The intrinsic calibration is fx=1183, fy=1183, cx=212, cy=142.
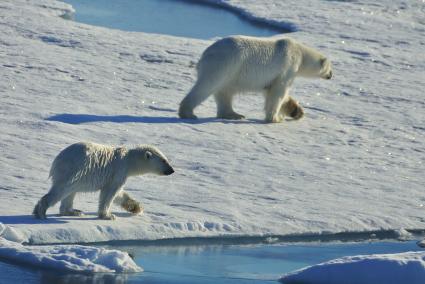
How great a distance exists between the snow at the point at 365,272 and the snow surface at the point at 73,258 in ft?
3.81

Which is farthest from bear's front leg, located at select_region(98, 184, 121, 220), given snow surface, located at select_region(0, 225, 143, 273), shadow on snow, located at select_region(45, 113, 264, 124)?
shadow on snow, located at select_region(45, 113, 264, 124)

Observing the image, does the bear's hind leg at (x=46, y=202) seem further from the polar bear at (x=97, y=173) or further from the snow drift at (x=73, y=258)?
the snow drift at (x=73, y=258)

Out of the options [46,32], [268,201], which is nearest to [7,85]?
[46,32]

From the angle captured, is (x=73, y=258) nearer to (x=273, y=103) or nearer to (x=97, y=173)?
(x=97, y=173)

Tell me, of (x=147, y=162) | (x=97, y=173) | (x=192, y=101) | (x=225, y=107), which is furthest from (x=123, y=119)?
(x=97, y=173)

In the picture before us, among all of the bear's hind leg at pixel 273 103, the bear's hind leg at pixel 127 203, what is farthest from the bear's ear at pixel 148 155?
the bear's hind leg at pixel 273 103

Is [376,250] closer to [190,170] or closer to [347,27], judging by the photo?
[190,170]

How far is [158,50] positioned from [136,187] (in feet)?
21.8

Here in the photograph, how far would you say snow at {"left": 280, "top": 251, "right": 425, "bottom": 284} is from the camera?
8.28 meters

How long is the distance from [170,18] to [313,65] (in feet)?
23.7

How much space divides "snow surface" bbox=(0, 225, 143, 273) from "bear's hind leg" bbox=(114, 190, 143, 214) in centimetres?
126

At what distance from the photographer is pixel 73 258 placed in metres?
8.25

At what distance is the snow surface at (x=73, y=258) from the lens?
822 cm

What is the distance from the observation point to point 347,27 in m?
20.6
